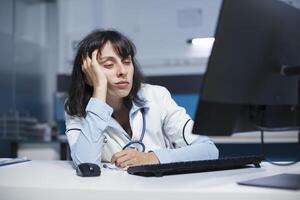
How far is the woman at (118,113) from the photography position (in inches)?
50.6

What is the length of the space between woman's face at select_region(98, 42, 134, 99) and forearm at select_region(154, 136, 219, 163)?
0.32 meters

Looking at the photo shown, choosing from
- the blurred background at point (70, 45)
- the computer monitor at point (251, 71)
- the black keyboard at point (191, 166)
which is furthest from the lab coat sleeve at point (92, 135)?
the blurred background at point (70, 45)

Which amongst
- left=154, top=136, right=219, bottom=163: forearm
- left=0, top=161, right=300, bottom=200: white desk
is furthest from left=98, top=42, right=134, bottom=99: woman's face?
left=0, top=161, right=300, bottom=200: white desk

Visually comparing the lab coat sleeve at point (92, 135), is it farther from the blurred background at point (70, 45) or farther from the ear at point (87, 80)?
the blurred background at point (70, 45)

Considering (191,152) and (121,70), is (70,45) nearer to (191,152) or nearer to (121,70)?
(121,70)

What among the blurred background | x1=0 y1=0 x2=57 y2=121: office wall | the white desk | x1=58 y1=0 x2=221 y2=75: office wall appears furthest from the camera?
x1=58 y1=0 x2=221 y2=75: office wall

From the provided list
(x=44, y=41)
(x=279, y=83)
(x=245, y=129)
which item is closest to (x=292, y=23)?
(x=279, y=83)

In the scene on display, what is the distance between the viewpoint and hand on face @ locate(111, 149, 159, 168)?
1.17 m

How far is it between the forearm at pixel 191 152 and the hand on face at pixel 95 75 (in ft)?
0.95

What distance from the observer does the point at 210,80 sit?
0.73m

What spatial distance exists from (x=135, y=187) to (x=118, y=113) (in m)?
0.87

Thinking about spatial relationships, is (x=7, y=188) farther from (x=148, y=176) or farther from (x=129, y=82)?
(x=129, y=82)

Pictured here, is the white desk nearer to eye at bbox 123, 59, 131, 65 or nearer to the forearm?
the forearm

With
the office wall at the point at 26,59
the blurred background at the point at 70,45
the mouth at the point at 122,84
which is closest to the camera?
the mouth at the point at 122,84
